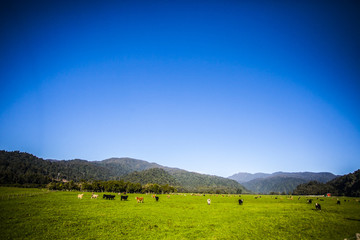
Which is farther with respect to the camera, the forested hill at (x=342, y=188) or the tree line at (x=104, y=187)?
the forested hill at (x=342, y=188)

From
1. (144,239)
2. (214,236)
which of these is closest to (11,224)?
(144,239)

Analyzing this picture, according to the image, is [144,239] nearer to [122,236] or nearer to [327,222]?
[122,236]

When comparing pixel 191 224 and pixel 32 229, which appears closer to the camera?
pixel 32 229

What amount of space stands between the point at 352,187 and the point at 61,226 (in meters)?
197

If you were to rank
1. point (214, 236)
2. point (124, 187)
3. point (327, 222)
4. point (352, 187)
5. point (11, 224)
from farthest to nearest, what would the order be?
point (352, 187) → point (124, 187) → point (327, 222) → point (11, 224) → point (214, 236)

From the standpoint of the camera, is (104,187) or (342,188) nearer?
(104,187)

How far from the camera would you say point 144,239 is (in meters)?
15.4

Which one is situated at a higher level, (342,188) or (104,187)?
(104,187)

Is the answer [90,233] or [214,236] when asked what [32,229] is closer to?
[90,233]

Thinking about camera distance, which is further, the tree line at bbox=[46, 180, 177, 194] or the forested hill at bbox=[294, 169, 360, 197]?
the forested hill at bbox=[294, 169, 360, 197]

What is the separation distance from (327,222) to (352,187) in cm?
17143

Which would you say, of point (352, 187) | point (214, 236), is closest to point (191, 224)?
point (214, 236)

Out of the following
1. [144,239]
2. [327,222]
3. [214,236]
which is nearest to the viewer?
[144,239]

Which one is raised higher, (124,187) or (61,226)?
(61,226)
